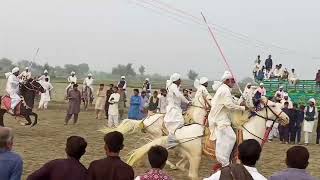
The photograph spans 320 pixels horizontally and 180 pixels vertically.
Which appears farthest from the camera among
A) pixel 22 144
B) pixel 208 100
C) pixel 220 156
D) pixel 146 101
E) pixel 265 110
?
pixel 146 101

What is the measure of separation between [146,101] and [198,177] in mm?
11050

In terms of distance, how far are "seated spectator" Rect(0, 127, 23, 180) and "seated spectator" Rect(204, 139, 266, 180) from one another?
1890 mm

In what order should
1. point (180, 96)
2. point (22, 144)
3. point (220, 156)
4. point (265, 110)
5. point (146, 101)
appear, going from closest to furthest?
point (220, 156) → point (265, 110) → point (180, 96) → point (22, 144) → point (146, 101)

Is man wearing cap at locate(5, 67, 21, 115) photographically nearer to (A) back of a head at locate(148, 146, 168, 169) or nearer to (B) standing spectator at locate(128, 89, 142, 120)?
(B) standing spectator at locate(128, 89, 142, 120)

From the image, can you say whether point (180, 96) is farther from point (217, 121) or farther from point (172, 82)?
point (217, 121)

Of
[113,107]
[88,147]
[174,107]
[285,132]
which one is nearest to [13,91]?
[88,147]

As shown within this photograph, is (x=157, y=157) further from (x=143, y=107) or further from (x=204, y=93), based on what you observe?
(x=143, y=107)

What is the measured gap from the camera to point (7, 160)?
5152 millimetres

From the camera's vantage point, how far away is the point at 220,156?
33.6 feet

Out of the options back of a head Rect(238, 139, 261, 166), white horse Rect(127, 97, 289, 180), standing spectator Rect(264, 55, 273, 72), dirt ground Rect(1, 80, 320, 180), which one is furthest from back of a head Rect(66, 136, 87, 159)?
standing spectator Rect(264, 55, 273, 72)

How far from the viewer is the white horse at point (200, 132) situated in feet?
35.1

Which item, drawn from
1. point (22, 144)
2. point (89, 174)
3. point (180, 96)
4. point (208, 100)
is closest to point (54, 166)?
point (89, 174)

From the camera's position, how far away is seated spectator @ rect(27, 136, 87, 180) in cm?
497

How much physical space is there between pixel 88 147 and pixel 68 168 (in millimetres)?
10792
